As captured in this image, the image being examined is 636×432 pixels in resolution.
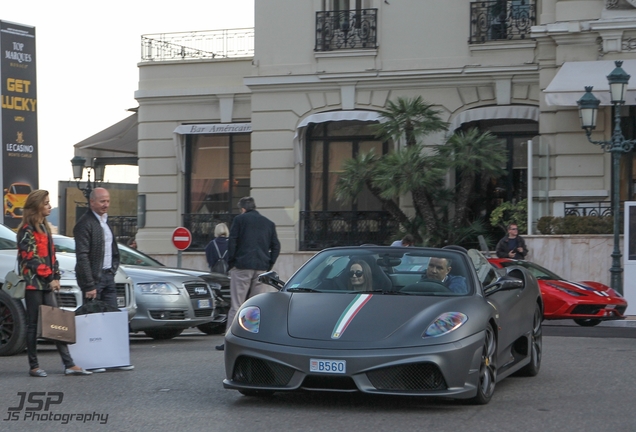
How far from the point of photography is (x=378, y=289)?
28.6 feet

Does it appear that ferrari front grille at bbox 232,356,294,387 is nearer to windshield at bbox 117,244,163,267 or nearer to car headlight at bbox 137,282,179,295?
Answer: car headlight at bbox 137,282,179,295

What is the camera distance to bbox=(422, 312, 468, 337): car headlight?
7785mm

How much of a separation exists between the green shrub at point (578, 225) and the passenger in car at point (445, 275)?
1350 centimetres

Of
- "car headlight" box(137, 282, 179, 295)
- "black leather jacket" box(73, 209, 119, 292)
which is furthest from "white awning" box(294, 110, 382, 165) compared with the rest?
"black leather jacket" box(73, 209, 119, 292)

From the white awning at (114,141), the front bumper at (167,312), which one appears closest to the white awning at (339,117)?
the white awning at (114,141)

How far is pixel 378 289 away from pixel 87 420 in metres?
2.49

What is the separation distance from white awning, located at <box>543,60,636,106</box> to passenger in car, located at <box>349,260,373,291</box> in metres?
13.7

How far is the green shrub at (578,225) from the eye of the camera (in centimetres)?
2178

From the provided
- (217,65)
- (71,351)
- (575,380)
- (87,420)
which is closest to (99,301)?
(71,351)

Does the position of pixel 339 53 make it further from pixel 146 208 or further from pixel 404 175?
pixel 146 208

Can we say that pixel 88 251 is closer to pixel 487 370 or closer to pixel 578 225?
pixel 487 370

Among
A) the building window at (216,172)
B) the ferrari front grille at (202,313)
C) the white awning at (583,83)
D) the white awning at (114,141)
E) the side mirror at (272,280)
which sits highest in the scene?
the white awning at (583,83)

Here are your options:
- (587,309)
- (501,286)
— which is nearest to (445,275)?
(501,286)

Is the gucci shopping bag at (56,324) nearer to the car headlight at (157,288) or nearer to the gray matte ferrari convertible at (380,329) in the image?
the gray matte ferrari convertible at (380,329)
